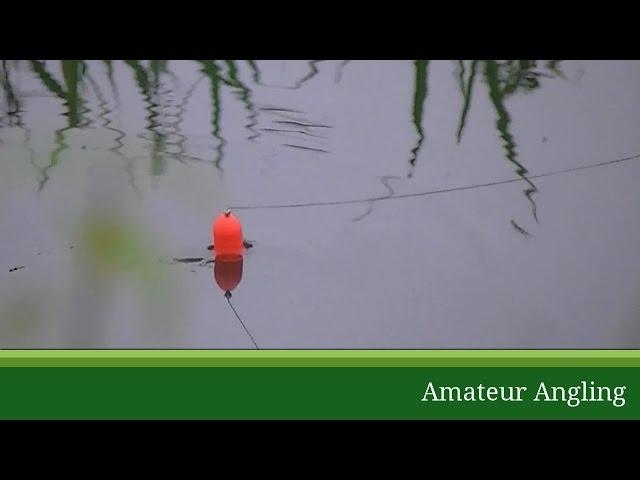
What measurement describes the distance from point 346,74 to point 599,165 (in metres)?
0.93

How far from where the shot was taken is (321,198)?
2.27 metres

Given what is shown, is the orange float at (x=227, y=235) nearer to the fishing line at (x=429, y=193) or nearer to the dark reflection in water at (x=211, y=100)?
the fishing line at (x=429, y=193)

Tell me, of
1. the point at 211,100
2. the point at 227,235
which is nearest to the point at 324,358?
the point at 227,235

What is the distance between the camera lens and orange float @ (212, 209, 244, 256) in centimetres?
201

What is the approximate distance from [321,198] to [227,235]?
358 millimetres

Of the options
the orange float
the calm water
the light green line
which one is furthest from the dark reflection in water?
the light green line

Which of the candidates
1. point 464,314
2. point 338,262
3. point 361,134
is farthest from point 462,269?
point 361,134

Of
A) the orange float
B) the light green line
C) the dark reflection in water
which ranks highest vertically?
the dark reflection in water

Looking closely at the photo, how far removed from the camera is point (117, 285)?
1.96m

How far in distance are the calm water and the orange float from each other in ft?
0.13

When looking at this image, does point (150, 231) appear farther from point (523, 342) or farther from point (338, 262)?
point (523, 342)

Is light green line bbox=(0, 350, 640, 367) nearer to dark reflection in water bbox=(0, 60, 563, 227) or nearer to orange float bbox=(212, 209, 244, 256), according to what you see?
orange float bbox=(212, 209, 244, 256)

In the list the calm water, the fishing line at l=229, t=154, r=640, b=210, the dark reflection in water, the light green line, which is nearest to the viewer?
the light green line

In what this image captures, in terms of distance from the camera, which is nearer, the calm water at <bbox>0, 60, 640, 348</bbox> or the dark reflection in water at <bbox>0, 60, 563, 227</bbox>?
the calm water at <bbox>0, 60, 640, 348</bbox>
